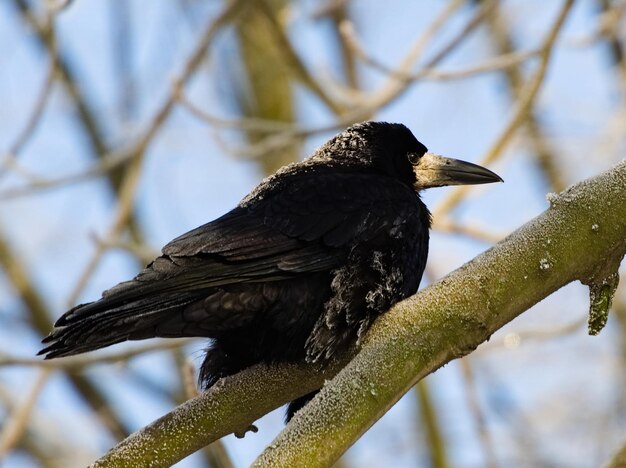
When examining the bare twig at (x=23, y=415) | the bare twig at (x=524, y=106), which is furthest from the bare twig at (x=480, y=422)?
the bare twig at (x=23, y=415)

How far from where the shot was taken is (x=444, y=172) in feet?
14.9

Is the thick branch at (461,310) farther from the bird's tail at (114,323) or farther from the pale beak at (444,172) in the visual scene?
the pale beak at (444,172)

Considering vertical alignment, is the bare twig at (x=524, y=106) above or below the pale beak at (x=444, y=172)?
above

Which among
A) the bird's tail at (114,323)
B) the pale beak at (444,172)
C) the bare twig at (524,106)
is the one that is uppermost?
the bare twig at (524,106)

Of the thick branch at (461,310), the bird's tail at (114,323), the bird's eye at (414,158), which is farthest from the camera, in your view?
the bird's eye at (414,158)

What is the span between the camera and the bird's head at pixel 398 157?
14.8ft

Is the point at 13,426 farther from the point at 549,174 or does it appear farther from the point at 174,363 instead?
the point at 549,174

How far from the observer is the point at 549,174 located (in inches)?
351

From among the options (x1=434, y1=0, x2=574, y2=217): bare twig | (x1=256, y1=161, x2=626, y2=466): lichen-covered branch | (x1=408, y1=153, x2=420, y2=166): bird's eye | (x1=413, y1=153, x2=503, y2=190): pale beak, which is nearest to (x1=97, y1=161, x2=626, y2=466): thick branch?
(x1=256, y1=161, x2=626, y2=466): lichen-covered branch

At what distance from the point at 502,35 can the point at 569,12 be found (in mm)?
4513

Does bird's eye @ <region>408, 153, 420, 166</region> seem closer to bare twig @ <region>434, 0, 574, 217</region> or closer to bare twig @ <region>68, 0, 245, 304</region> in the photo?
bare twig @ <region>434, 0, 574, 217</region>

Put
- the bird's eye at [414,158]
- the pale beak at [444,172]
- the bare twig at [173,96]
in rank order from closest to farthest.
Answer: the pale beak at [444,172]
the bird's eye at [414,158]
the bare twig at [173,96]

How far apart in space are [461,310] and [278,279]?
0.80 meters

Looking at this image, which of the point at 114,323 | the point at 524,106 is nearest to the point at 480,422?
the point at 524,106
